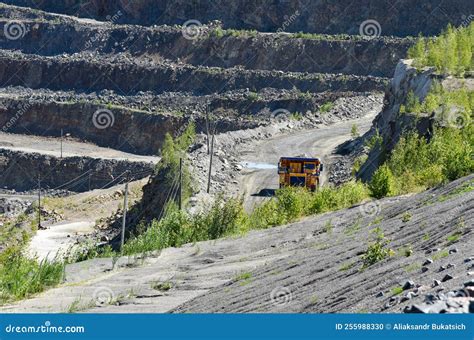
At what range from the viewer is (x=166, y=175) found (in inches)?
1603

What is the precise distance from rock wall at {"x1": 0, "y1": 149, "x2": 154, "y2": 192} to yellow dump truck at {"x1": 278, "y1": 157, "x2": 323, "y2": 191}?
25.1 meters

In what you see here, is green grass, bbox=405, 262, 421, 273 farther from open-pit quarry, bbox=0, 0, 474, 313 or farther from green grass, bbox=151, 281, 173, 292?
green grass, bbox=151, 281, 173, 292

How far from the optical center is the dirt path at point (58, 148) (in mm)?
70125

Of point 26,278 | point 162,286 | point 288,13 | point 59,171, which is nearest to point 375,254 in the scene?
point 162,286

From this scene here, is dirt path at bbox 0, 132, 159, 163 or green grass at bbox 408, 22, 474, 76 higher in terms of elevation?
green grass at bbox 408, 22, 474, 76

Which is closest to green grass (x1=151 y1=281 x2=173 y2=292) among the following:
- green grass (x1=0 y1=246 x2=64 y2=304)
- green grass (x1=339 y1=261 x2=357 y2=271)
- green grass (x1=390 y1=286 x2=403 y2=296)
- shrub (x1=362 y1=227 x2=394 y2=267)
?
green grass (x1=0 y1=246 x2=64 y2=304)

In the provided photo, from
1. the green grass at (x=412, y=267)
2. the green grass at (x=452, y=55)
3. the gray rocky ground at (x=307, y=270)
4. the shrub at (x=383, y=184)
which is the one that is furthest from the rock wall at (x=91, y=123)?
the green grass at (x=412, y=267)

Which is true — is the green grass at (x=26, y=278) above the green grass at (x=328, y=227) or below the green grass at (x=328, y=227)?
below

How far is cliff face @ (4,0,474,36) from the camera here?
285 feet

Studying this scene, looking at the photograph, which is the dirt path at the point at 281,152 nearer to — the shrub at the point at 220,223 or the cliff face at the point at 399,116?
the cliff face at the point at 399,116

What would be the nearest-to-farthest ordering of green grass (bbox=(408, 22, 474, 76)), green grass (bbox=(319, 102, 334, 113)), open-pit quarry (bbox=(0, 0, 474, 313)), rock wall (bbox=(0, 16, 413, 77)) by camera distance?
1. open-pit quarry (bbox=(0, 0, 474, 313))
2. green grass (bbox=(408, 22, 474, 76))
3. green grass (bbox=(319, 102, 334, 113))
4. rock wall (bbox=(0, 16, 413, 77))

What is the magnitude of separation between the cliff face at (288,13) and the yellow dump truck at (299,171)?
48590mm
